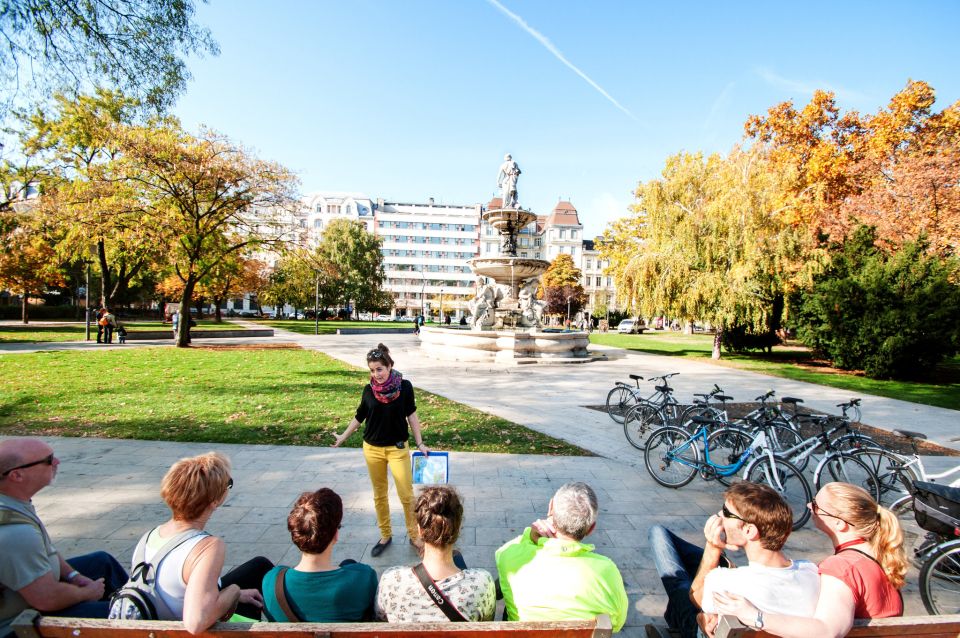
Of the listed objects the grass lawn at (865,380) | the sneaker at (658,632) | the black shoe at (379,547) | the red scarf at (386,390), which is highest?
the red scarf at (386,390)

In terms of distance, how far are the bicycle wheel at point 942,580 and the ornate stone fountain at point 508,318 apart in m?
14.1

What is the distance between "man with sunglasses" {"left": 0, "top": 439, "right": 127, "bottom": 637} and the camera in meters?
2.02

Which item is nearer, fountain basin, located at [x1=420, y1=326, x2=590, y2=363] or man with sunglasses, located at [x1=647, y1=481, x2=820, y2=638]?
man with sunglasses, located at [x1=647, y1=481, x2=820, y2=638]

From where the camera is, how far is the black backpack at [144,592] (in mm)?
1937

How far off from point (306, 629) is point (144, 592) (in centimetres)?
88

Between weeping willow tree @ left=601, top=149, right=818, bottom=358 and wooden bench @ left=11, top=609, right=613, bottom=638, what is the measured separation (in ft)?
71.4

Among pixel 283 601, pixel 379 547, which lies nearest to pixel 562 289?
pixel 379 547

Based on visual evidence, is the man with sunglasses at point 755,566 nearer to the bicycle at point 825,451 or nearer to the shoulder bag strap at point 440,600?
the shoulder bag strap at point 440,600

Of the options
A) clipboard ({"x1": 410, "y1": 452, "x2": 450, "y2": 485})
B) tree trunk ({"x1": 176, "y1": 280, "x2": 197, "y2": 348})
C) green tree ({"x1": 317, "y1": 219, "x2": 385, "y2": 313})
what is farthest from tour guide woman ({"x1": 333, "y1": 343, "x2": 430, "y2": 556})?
green tree ({"x1": 317, "y1": 219, "x2": 385, "y2": 313})

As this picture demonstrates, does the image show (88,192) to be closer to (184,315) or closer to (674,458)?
(184,315)

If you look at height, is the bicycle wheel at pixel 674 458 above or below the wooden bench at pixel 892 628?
below

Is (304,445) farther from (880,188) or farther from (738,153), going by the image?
(880,188)

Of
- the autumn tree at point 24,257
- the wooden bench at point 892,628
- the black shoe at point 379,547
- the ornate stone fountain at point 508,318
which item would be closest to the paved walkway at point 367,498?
the black shoe at point 379,547

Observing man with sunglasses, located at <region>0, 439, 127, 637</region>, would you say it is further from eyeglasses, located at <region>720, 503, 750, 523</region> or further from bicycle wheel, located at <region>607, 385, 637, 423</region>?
bicycle wheel, located at <region>607, 385, 637, 423</region>
